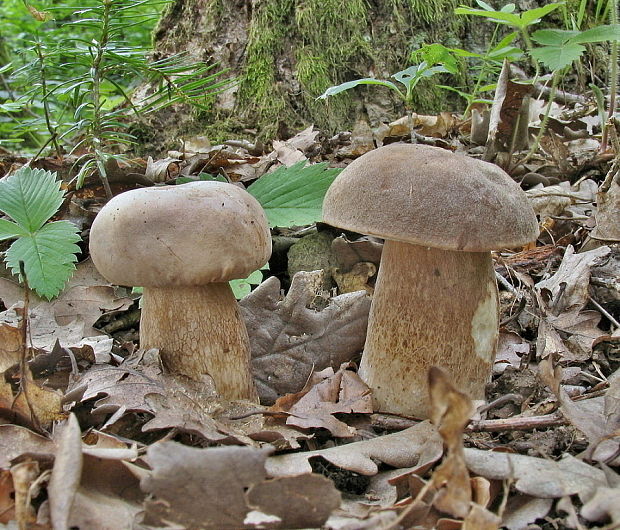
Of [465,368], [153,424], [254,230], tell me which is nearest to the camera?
[153,424]

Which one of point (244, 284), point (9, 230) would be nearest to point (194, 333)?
point (244, 284)

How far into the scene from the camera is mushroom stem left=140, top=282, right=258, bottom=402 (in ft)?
7.22

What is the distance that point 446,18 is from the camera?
15.0 feet

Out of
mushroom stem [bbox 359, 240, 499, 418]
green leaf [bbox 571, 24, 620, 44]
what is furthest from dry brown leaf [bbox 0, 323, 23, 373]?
green leaf [bbox 571, 24, 620, 44]

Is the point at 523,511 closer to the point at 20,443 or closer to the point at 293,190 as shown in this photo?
the point at 20,443

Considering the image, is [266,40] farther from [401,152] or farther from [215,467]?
[215,467]

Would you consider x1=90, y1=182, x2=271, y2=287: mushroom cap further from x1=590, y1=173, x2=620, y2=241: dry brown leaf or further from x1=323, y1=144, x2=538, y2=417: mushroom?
x1=590, y1=173, x2=620, y2=241: dry brown leaf

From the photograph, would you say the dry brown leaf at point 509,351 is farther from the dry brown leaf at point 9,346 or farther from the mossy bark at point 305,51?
the mossy bark at point 305,51

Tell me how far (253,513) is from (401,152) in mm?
1358

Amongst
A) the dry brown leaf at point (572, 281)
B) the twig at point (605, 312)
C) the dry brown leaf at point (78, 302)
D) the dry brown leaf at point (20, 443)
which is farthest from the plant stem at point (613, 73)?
the dry brown leaf at point (20, 443)

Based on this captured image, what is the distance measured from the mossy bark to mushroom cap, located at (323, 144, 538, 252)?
248 cm

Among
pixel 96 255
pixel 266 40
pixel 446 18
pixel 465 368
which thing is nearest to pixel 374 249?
pixel 465 368

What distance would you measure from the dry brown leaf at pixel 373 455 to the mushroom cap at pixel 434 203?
0.68m

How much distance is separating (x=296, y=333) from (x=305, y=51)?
2673 millimetres
